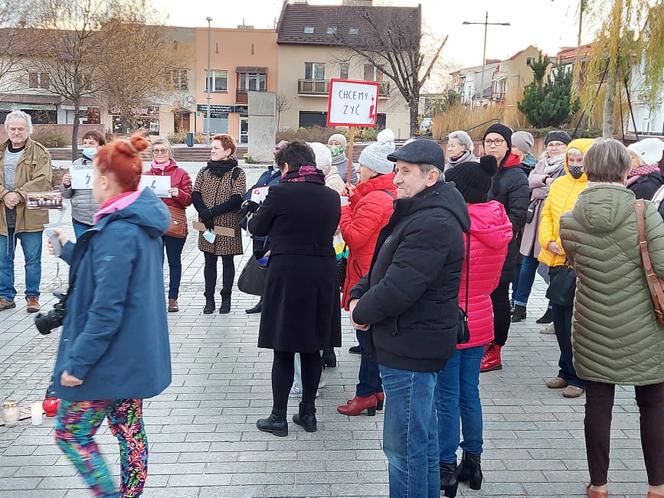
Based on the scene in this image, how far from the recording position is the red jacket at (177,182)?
24.2 feet

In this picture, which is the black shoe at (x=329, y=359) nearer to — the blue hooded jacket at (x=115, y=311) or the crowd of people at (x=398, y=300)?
the crowd of people at (x=398, y=300)

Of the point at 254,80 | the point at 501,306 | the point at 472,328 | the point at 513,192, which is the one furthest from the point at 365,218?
the point at 254,80

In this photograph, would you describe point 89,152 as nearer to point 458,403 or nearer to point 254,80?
point 458,403

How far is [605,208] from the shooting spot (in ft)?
11.4

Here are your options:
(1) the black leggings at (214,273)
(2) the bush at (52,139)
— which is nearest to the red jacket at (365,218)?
(1) the black leggings at (214,273)

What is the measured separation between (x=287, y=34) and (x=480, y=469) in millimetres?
56709

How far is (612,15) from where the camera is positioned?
12.9 metres

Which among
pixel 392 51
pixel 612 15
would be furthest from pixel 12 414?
pixel 392 51

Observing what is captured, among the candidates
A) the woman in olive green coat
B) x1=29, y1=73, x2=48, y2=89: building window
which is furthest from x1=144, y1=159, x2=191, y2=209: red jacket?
x1=29, y1=73, x2=48, y2=89: building window

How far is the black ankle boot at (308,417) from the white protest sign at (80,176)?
3449 millimetres

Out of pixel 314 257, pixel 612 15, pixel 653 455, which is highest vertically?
pixel 612 15

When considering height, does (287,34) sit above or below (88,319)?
above

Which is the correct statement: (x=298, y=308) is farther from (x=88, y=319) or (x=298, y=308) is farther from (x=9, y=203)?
(x=9, y=203)

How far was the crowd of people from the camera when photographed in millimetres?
3033
